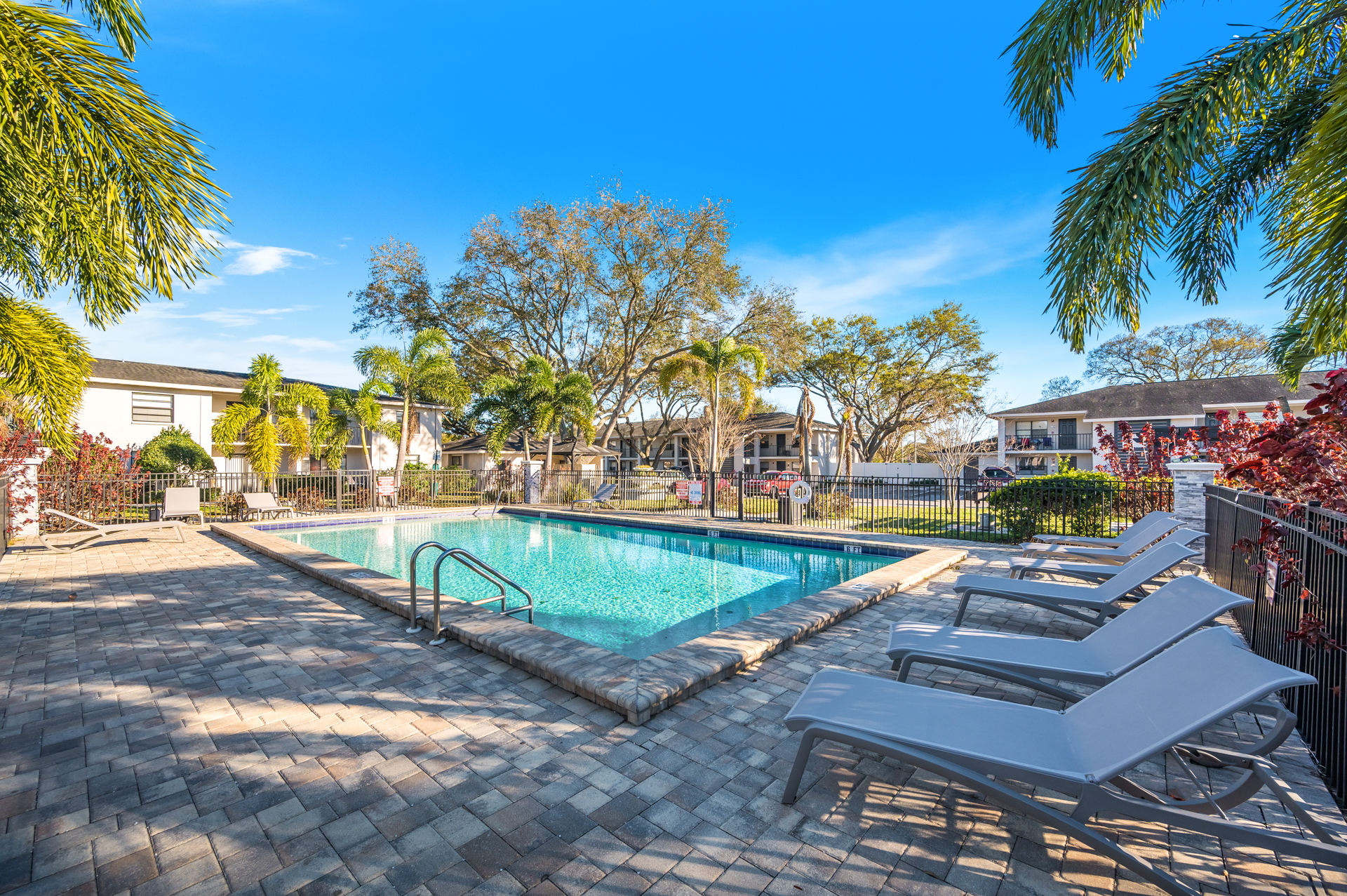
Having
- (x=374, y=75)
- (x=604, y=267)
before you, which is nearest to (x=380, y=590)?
(x=374, y=75)

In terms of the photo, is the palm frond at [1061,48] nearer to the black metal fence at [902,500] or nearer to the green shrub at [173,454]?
the black metal fence at [902,500]

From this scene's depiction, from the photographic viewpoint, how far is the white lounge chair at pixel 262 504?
552 inches

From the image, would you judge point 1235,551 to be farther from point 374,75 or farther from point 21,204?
point 374,75

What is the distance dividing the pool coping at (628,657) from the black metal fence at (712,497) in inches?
180

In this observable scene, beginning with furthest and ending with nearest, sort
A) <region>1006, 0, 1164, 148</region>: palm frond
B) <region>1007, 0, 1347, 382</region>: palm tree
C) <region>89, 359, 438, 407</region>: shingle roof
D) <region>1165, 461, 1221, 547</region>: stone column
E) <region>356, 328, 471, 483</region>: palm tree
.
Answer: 1. <region>89, 359, 438, 407</region>: shingle roof
2. <region>356, 328, 471, 483</region>: palm tree
3. <region>1165, 461, 1221, 547</region>: stone column
4. <region>1006, 0, 1164, 148</region>: palm frond
5. <region>1007, 0, 1347, 382</region>: palm tree

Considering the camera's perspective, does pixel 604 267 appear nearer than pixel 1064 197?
No

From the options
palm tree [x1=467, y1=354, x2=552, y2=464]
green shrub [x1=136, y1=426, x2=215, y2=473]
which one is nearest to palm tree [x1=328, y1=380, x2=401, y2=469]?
palm tree [x1=467, y1=354, x2=552, y2=464]

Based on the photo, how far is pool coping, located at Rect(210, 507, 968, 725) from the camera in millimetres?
3418

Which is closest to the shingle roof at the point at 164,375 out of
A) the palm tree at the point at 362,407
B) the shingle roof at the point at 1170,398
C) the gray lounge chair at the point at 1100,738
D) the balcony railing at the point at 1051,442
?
the palm tree at the point at 362,407

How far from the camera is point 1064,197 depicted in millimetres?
4816

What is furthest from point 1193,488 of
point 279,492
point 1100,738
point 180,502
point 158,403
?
point 158,403

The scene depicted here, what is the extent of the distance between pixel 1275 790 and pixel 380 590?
6.50 m

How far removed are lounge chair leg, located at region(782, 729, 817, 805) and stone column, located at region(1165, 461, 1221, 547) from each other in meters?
8.30

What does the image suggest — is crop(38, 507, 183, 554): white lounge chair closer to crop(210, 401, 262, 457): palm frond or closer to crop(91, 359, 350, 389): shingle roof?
crop(210, 401, 262, 457): palm frond
